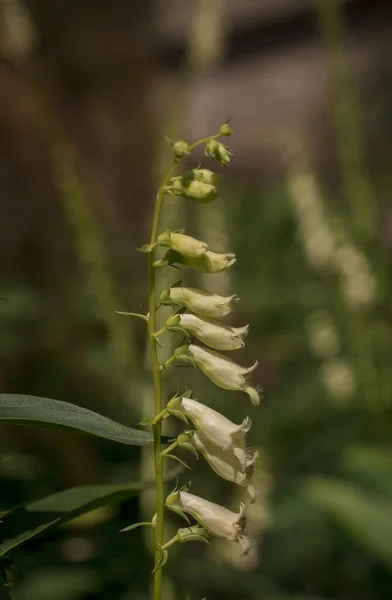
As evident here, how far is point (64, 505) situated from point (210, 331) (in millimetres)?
172

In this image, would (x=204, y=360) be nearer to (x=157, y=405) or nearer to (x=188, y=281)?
(x=157, y=405)

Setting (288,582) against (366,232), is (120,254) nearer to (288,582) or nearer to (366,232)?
(366,232)

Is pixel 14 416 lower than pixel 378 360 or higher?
higher

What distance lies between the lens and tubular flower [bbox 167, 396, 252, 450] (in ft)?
1.73

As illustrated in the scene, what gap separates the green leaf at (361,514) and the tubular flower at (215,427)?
726 mm

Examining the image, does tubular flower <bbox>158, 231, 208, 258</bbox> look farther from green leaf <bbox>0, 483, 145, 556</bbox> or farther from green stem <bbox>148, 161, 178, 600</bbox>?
green leaf <bbox>0, 483, 145, 556</bbox>

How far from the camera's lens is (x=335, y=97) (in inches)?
86.3

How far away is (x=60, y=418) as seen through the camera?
473mm

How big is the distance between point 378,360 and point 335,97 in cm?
70

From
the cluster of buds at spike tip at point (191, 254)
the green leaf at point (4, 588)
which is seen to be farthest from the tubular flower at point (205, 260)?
the green leaf at point (4, 588)

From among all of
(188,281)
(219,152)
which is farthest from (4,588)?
(188,281)

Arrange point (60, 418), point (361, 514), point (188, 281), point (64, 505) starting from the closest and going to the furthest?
point (60, 418), point (64, 505), point (361, 514), point (188, 281)

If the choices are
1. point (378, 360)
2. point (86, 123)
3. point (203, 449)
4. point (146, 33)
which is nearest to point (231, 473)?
point (203, 449)

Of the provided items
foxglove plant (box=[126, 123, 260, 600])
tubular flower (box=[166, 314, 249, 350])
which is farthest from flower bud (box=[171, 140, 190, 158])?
tubular flower (box=[166, 314, 249, 350])
